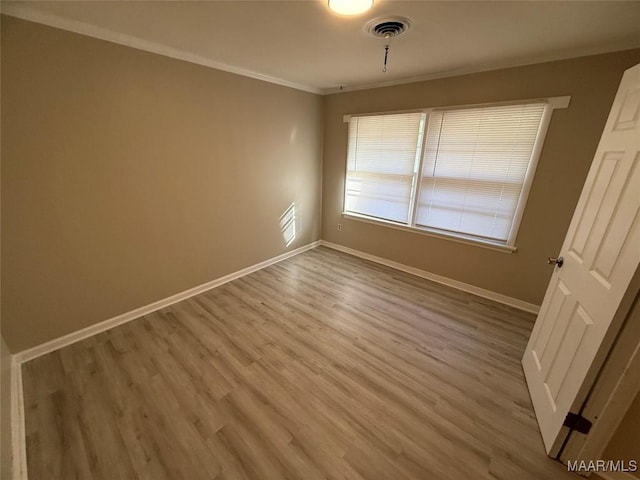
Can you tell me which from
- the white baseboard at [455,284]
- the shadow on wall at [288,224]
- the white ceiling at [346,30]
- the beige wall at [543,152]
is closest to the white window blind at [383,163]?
the beige wall at [543,152]

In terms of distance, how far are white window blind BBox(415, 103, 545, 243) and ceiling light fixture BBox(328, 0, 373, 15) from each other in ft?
5.70

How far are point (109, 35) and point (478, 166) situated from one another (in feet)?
11.2

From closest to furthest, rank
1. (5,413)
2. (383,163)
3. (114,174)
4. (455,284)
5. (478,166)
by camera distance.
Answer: (5,413), (114,174), (478,166), (455,284), (383,163)

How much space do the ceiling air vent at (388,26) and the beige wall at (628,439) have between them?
2392 mm

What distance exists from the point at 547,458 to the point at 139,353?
9.03 ft

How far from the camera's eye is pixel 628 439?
48.1 inches

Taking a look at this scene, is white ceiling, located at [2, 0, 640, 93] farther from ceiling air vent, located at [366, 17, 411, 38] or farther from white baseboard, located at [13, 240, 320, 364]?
white baseboard, located at [13, 240, 320, 364]

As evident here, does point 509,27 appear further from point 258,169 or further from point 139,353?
point 139,353

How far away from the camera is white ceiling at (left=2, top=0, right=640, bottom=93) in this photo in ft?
4.89

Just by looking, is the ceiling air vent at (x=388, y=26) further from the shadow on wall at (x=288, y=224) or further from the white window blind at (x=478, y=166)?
the shadow on wall at (x=288, y=224)

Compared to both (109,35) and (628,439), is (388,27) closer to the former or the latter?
(109,35)

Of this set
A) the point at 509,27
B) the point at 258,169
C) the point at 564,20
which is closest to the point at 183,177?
the point at 258,169

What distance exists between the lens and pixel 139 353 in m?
2.01

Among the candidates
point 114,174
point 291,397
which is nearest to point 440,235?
Answer: point 291,397
